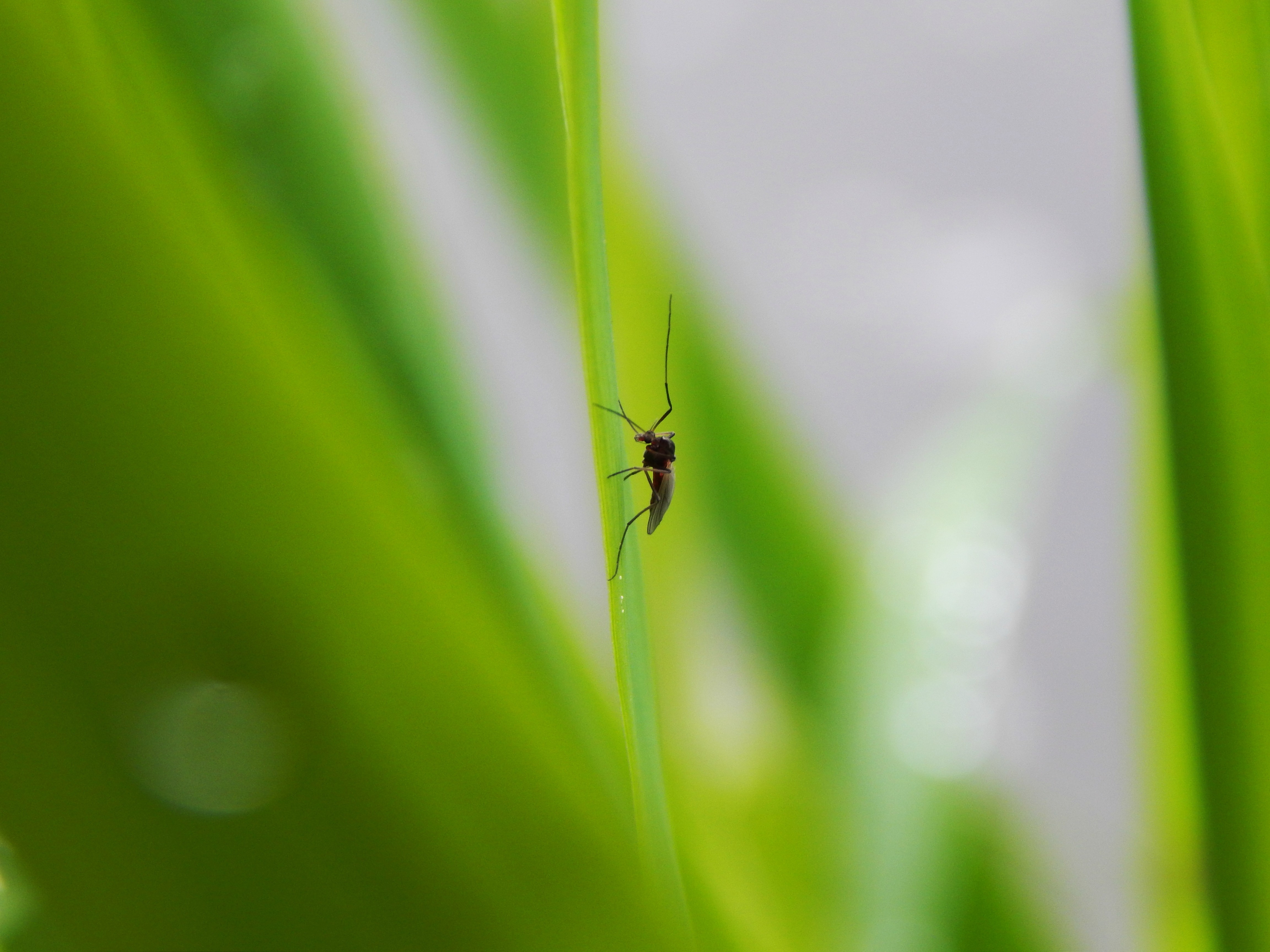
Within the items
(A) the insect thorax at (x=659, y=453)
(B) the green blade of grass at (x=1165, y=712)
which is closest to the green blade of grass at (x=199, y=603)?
(B) the green blade of grass at (x=1165, y=712)

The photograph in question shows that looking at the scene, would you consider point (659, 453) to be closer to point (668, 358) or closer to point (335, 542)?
point (668, 358)

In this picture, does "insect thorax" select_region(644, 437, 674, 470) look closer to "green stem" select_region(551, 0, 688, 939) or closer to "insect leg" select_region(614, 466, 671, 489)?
"insect leg" select_region(614, 466, 671, 489)

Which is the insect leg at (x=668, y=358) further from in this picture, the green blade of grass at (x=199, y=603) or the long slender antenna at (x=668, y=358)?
the green blade of grass at (x=199, y=603)

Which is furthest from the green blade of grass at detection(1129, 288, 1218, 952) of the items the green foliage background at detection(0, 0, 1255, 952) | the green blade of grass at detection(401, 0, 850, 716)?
the green blade of grass at detection(401, 0, 850, 716)

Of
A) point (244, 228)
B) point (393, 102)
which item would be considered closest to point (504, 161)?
point (393, 102)

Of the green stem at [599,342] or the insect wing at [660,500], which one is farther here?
the insect wing at [660,500]

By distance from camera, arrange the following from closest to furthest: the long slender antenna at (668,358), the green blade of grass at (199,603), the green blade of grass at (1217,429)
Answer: the green blade of grass at (199,603), the green blade of grass at (1217,429), the long slender antenna at (668,358)

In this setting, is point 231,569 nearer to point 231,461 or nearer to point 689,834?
point 231,461
